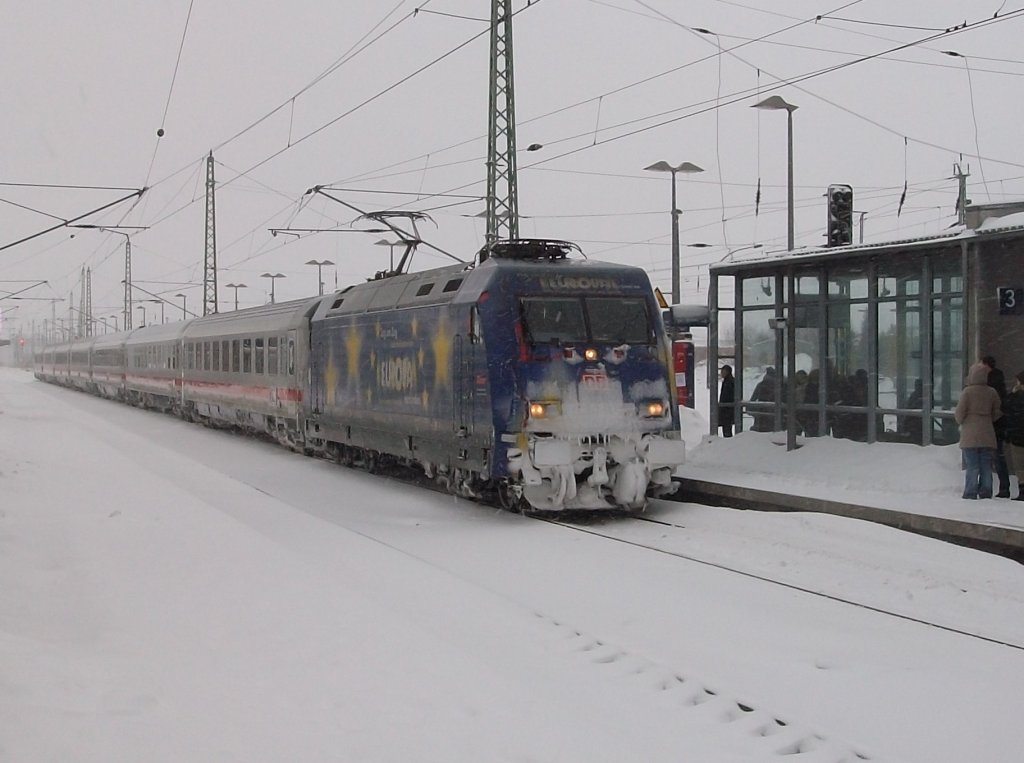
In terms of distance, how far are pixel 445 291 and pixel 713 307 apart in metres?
5.84

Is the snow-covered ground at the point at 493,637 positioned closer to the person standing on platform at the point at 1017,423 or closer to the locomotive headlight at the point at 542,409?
the person standing on platform at the point at 1017,423

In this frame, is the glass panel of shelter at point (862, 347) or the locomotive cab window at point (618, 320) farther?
the glass panel of shelter at point (862, 347)

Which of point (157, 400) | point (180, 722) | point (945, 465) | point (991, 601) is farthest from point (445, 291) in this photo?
point (157, 400)

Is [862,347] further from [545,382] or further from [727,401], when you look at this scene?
[545,382]

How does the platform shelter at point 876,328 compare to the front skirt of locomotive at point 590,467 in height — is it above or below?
above

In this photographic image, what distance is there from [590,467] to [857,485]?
407 centimetres

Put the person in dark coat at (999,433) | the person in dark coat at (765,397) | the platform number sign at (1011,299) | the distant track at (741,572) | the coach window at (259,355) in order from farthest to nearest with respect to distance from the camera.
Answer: the coach window at (259,355) < the person in dark coat at (765,397) < the platform number sign at (1011,299) < the person in dark coat at (999,433) < the distant track at (741,572)

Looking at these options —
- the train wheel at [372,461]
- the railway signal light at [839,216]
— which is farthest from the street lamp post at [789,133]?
the train wheel at [372,461]

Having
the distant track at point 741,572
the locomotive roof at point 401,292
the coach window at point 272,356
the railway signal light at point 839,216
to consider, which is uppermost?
the railway signal light at point 839,216

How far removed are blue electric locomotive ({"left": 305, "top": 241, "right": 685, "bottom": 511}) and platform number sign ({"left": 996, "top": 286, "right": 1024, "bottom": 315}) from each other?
4.38 meters

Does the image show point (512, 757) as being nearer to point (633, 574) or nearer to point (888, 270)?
point (633, 574)

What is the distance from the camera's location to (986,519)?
1174cm

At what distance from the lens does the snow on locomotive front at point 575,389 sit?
12.6 meters

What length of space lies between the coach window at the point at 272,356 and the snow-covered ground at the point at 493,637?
8922mm
